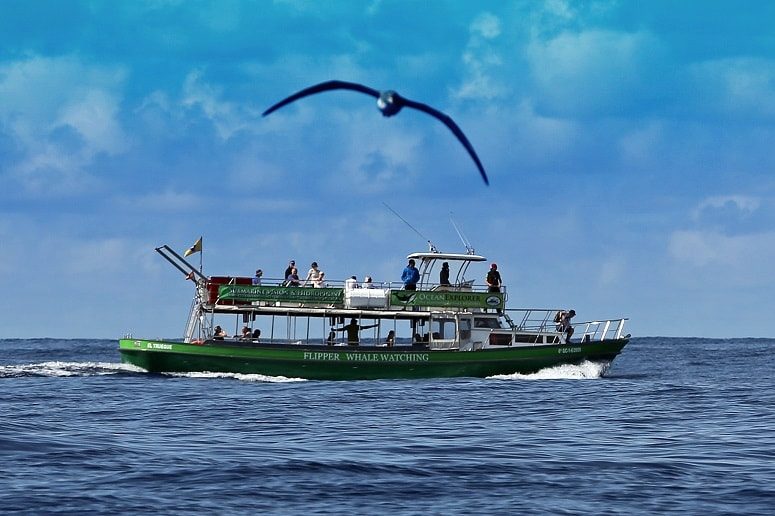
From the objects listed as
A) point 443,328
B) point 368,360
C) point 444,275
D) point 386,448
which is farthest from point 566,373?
point 386,448

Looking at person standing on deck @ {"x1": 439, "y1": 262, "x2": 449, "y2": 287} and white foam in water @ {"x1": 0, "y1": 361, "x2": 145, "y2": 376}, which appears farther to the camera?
white foam in water @ {"x1": 0, "y1": 361, "x2": 145, "y2": 376}

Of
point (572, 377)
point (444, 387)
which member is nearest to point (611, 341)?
point (572, 377)

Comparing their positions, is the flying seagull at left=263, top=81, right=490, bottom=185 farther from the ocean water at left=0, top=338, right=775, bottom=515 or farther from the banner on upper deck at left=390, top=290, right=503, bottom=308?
the banner on upper deck at left=390, top=290, right=503, bottom=308

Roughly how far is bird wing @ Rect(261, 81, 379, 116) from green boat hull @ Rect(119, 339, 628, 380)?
1376 inches

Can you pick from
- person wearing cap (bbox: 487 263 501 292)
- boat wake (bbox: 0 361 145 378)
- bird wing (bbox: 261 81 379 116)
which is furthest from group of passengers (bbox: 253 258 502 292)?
bird wing (bbox: 261 81 379 116)

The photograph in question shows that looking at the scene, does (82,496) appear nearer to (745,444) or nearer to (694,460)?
(694,460)

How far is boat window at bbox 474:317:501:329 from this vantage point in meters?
46.1

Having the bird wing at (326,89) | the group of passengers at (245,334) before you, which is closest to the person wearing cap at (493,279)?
the group of passengers at (245,334)

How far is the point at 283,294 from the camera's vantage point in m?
45.7

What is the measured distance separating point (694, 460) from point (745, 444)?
10.1 feet

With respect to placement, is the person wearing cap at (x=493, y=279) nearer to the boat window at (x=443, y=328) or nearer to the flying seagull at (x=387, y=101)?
the boat window at (x=443, y=328)

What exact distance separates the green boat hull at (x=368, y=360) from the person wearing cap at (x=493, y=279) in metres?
2.44

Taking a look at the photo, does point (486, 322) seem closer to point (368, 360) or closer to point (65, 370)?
point (368, 360)

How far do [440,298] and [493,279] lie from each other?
2.39 meters
